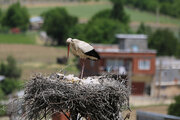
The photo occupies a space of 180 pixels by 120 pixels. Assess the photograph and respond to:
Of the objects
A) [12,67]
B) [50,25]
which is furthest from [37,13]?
[12,67]

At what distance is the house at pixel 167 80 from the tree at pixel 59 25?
5015cm

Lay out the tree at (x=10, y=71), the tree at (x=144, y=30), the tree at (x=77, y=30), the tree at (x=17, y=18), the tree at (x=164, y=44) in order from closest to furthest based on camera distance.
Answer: the tree at (x=10, y=71) < the tree at (x=164, y=44) < the tree at (x=77, y=30) < the tree at (x=144, y=30) < the tree at (x=17, y=18)

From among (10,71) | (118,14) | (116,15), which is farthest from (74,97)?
(118,14)

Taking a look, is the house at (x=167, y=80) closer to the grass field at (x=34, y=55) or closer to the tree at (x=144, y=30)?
the grass field at (x=34, y=55)

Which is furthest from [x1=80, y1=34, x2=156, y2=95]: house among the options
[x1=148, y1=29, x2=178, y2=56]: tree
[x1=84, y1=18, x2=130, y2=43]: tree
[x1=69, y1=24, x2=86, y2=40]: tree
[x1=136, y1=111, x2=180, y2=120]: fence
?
[x1=136, y1=111, x2=180, y2=120]: fence

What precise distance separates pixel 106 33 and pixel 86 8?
175 ft

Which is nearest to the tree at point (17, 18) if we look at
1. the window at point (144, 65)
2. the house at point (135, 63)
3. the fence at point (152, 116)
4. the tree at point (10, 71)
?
the tree at point (10, 71)

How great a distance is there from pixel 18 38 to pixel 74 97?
119 metres

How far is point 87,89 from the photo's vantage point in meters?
14.4

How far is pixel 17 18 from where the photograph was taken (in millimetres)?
152250

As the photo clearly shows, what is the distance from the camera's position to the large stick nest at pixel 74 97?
14352 millimetres

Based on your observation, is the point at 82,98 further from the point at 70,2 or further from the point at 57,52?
the point at 70,2

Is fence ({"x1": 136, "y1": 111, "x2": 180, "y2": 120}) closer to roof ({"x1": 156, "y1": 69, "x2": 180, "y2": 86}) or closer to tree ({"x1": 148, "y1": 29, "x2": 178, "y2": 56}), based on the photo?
roof ({"x1": 156, "y1": 69, "x2": 180, "y2": 86})

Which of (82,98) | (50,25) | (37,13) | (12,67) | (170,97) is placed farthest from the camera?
(37,13)
